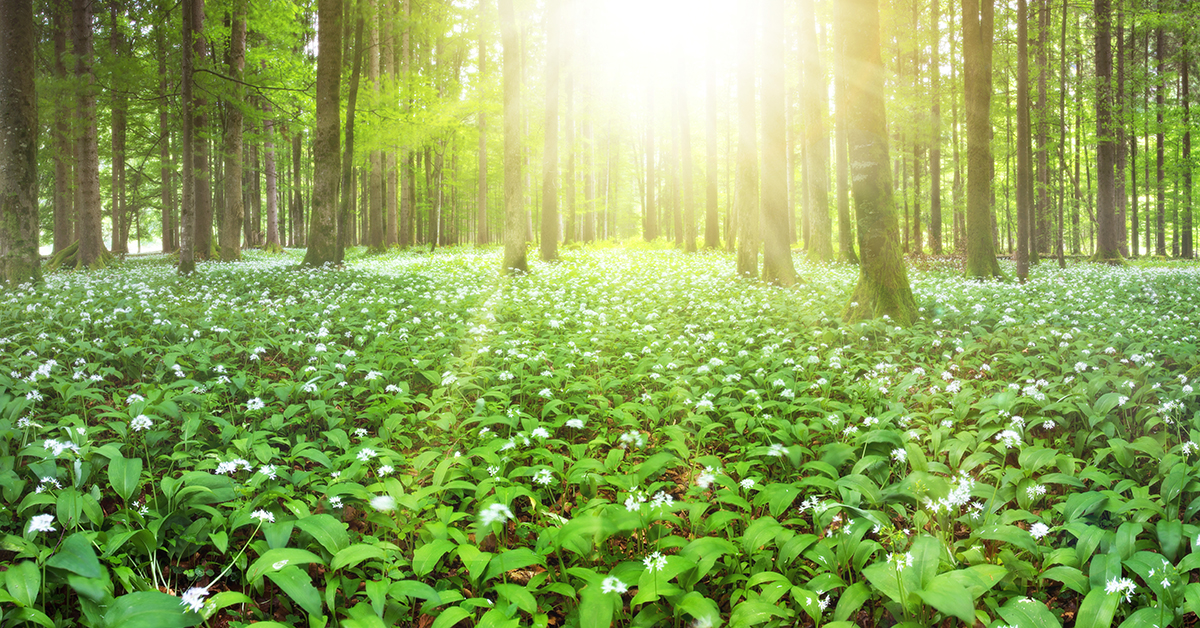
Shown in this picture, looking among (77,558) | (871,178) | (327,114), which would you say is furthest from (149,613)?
(327,114)

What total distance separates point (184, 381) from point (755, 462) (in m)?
3.94

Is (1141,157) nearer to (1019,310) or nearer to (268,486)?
(1019,310)

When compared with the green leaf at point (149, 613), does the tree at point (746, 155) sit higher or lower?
higher

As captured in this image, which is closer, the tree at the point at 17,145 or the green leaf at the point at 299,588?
the green leaf at the point at 299,588

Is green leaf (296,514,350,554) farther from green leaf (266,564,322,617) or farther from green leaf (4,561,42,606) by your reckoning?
green leaf (4,561,42,606)

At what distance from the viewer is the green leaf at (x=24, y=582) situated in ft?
5.95

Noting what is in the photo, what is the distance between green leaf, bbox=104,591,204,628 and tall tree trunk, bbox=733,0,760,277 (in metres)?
10.4

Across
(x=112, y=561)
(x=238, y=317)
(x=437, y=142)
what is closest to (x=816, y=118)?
(x=238, y=317)

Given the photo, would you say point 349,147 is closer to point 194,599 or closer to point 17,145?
point 17,145

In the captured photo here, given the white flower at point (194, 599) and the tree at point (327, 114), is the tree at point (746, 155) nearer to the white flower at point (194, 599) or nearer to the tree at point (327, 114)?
the tree at point (327, 114)

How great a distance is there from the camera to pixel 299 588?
1902 mm

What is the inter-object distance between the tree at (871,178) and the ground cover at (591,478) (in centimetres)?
72

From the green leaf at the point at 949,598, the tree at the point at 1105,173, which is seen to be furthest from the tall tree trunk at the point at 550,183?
the tree at the point at 1105,173

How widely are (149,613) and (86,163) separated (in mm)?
17197
